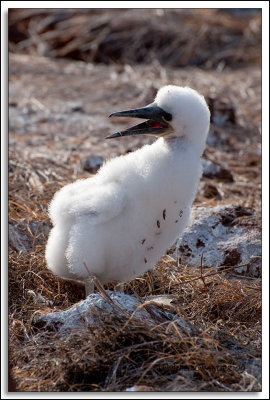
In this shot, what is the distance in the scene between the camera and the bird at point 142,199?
137 inches

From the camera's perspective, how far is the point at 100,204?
136 inches

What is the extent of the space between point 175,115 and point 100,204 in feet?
2.14

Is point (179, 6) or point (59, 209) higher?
point (179, 6)

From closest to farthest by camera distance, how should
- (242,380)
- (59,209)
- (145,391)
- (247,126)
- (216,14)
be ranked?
(145,391) < (242,380) < (59,209) < (247,126) < (216,14)

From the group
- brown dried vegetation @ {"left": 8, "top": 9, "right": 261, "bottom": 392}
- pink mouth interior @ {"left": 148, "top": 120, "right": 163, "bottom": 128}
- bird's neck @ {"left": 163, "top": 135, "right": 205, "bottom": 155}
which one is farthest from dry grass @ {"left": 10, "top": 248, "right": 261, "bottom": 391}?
pink mouth interior @ {"left": 148, "top": 120, "right": 163, "bottom": 128}

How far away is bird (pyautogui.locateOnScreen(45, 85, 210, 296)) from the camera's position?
3477 mm

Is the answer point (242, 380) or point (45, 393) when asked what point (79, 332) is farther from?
point (242, 380)

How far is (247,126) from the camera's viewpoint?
7.82m

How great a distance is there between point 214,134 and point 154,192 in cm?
401

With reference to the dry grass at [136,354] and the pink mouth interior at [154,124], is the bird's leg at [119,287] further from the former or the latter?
the pink mouth interior at [154,124]

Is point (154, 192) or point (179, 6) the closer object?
point (154, 192)

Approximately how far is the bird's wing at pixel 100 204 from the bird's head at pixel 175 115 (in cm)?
31

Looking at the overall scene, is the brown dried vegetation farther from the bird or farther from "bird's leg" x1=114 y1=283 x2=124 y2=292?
the bird

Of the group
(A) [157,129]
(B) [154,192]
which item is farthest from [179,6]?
(B) [154,192]
